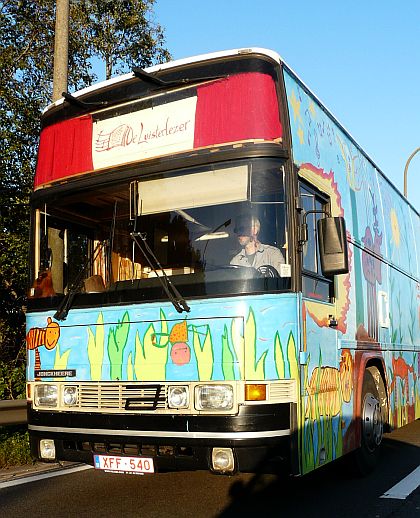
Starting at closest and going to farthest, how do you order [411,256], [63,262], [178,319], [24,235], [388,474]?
[178,319], [63,262], [388,474], [411,256], [24,235]

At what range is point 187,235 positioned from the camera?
5.56m

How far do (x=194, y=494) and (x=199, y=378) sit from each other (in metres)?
1.65

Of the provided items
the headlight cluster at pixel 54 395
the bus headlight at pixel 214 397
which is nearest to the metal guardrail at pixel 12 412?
the headlight cluster at pixel 54 395

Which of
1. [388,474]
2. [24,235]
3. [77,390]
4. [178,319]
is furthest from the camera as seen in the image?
[24,235]

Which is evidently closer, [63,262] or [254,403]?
[254,403]

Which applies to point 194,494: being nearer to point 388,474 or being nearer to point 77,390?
point 77,390

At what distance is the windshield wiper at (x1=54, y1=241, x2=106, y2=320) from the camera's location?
233 inches

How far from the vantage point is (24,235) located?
13086 mm

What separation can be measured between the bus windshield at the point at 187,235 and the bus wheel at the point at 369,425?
2365 mm

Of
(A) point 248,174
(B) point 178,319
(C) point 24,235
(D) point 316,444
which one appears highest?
(C) point 24,235

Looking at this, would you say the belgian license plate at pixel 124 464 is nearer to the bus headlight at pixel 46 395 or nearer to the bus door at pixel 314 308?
the bus headlight at pixel 46 395

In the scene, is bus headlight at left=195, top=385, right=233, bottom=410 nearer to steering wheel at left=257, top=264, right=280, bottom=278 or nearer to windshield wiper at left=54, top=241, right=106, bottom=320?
steering wheel at left=257, top=264, right=280, bottom=278

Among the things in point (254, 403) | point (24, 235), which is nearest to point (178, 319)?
point (254, 403)

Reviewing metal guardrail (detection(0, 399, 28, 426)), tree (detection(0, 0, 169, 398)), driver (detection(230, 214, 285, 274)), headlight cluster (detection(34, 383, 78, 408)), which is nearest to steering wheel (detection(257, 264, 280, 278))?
driver (detection(230, 214, 285, 274))
